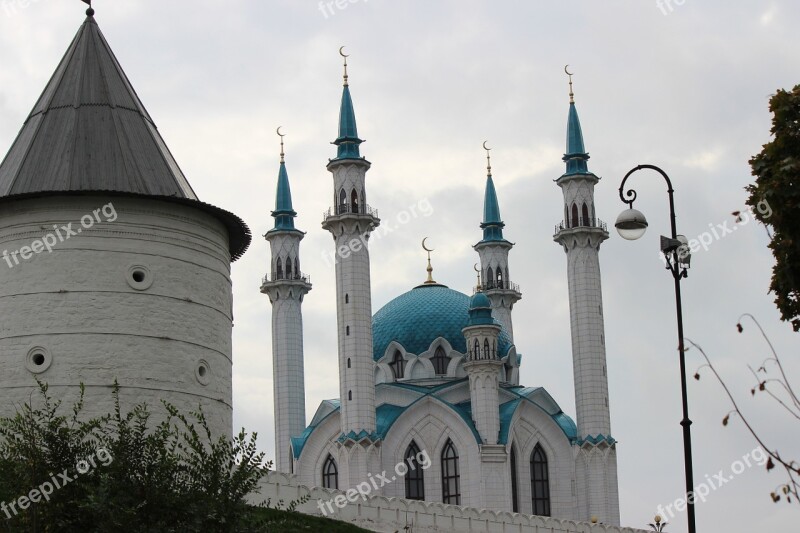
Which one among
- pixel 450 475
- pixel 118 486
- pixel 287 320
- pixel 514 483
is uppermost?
pixel 287 320

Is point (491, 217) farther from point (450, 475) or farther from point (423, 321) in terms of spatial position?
point (450, 475)

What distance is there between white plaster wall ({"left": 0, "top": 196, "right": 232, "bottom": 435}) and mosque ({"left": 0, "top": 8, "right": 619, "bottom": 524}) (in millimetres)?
37

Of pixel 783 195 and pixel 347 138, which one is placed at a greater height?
pixel 347 138

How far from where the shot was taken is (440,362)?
64.1 meters

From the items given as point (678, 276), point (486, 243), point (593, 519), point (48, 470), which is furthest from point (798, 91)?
point (486, 243)

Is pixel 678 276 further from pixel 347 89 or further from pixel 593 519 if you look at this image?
pixel 347 89

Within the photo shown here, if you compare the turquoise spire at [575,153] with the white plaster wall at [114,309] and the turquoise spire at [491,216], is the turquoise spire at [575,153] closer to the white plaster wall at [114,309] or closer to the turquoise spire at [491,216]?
the turquoise spire at [491,216]

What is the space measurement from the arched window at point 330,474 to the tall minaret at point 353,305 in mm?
3237

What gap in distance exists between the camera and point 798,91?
53.0 feet

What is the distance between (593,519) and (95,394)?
28.4 meters

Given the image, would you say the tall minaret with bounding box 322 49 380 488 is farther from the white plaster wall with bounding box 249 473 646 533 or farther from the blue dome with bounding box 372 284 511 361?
the white plaster wall with bounding box 249 473 646 533

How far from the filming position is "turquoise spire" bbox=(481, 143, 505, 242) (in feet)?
231

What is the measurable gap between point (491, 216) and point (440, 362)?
9.86 meters

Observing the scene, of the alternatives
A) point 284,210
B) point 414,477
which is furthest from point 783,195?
point 284,210
